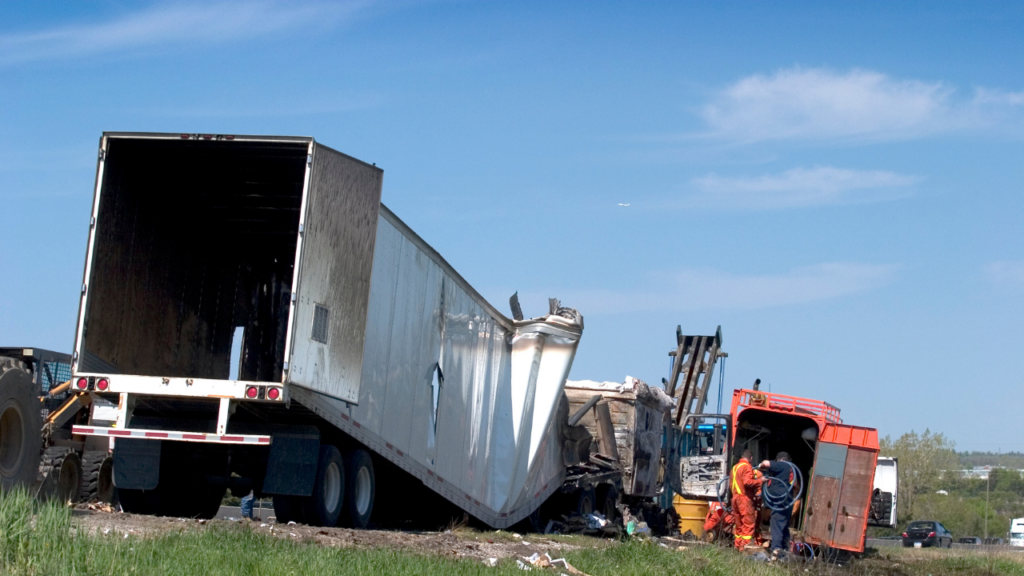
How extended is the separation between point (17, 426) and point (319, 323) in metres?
3.34

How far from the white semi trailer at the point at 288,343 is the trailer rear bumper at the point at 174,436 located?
2 centimetres

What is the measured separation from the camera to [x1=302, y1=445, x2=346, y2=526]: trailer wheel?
1099 cm

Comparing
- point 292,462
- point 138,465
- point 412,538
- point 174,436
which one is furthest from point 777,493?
point 138,465

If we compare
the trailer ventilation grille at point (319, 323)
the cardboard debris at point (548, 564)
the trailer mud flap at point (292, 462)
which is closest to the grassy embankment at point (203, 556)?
the cardboard debris at point (548, 564)

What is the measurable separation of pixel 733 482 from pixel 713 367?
10990 millimetres

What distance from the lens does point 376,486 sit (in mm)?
13641

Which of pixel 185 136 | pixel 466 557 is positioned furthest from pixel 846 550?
pixel 185 136

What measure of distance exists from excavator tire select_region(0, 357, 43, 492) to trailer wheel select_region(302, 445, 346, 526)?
2735 mm

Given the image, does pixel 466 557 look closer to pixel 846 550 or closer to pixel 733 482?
pixel 733 482

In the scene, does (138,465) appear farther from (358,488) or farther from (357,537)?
(357,537)

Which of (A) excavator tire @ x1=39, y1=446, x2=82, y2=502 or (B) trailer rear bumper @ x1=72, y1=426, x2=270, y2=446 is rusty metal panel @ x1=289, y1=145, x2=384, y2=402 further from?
(A) excavator tire @ x1=39, y1=446, x2=82, y2=502

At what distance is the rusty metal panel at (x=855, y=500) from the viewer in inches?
603

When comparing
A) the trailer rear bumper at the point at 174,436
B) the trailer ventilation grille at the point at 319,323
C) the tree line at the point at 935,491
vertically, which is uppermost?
the trailer ventilation grille at the point at 319,323

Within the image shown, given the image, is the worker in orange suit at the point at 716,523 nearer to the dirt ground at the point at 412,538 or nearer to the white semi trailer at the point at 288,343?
the dirt ground at the point at 412,538
